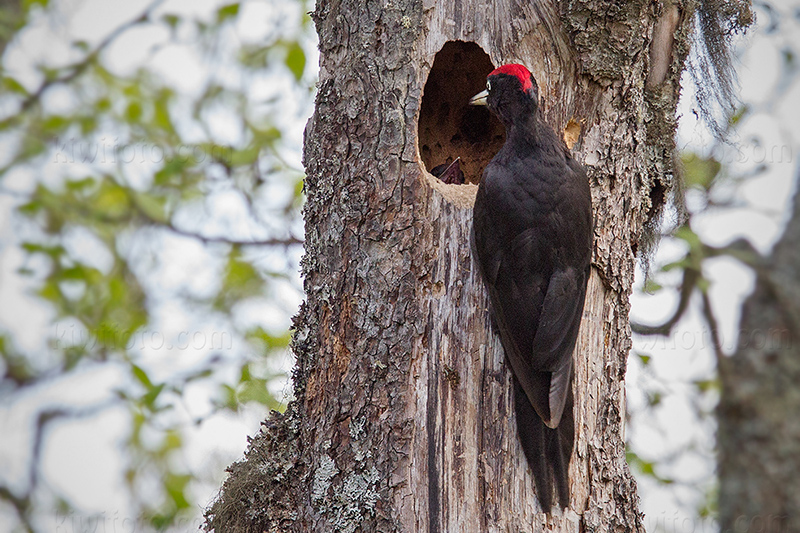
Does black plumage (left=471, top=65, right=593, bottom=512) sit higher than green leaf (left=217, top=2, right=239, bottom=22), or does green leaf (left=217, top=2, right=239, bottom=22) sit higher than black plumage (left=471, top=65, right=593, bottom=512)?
green leaf (left=217, top=2, right=239, bottom=22)

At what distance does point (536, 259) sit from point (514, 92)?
515 millimetres

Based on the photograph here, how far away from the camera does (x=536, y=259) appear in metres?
2.11

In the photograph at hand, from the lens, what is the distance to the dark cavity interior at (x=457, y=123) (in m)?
2.87

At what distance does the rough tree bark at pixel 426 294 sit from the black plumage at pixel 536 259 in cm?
6

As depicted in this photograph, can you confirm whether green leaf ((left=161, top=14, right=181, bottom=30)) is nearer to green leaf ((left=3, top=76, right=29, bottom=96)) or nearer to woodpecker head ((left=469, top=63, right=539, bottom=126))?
green leaf ((left=3, top=76, right=29, bottom=96))

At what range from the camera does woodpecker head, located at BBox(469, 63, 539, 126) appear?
6.97 feet

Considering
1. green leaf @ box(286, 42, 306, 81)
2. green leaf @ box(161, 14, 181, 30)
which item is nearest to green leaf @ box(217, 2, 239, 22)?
green leaf @ box(161, 14, 181, 30)

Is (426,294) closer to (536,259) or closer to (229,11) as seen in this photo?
(536,259)

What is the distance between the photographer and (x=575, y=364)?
2.09m

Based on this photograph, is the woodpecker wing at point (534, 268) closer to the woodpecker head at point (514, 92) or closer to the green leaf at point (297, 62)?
the woodpecker head at point (514, 92)

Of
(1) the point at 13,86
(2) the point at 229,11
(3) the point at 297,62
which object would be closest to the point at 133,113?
(1) the point at 13,86

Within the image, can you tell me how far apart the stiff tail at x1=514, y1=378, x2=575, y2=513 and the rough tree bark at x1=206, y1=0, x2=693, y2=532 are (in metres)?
0.03

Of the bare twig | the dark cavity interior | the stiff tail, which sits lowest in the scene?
the stiff tail

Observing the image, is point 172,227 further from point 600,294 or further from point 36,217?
point 600,294
